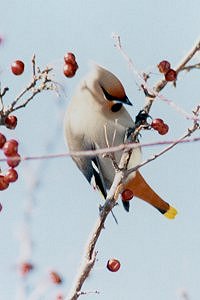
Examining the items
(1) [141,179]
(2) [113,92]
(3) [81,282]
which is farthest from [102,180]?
(3) [81,282]

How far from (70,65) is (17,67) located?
0.66 feet

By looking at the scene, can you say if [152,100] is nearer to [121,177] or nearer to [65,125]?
[121,177]

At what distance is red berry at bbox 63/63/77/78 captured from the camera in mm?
2553

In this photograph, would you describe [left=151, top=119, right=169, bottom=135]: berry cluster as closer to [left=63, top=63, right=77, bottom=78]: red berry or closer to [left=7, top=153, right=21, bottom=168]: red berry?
[left=63, top=63, right=77, bottom=78]: red berry

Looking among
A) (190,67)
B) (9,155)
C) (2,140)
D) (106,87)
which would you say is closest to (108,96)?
(106,87)

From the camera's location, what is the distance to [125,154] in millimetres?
2607

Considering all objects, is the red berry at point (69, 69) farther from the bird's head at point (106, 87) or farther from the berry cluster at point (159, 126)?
the bird's head at point (106, 87)

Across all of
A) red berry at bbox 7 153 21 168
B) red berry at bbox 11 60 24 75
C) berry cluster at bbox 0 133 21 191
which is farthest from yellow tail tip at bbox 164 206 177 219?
red berry at bbox 7 153 21 168

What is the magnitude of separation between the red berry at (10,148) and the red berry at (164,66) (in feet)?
2.15

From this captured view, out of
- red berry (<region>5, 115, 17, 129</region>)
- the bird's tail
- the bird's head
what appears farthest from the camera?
the bird's tail

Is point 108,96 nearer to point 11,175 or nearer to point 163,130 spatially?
point 163,130

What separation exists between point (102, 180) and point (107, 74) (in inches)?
23.7

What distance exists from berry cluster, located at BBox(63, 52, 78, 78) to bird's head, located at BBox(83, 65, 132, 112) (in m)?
0.82

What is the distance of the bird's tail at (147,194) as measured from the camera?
152 inches
